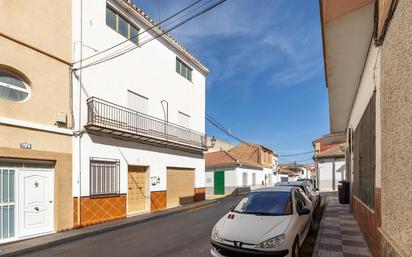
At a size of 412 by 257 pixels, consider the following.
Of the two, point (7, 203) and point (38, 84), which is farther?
point (38, 84)

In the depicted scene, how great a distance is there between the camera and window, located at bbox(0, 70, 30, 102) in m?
9.09

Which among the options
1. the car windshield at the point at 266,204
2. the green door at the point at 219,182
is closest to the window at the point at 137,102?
the car windshield at the point at 266,204

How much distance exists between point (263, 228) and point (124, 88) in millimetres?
10427

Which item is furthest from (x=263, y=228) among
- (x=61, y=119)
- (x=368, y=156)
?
(x=61, y=119)

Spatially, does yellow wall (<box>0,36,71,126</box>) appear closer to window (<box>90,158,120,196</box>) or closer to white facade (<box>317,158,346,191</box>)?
window (<box>90,158,120,196</box>)

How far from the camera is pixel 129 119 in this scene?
13922 millimetres

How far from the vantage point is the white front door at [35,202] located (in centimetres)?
921

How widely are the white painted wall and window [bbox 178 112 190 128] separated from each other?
28 centimetres

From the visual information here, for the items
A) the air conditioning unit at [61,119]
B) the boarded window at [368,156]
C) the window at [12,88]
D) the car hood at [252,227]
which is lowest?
the car hood at [252,227]

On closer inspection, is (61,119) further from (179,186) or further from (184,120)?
(184,120)

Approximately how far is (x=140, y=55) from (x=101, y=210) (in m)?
7.97

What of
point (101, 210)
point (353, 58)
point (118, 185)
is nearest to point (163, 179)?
point (118, 185)

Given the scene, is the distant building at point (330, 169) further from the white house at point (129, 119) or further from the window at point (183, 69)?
the window at point (183, 69)

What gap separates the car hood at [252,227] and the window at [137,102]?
31.6 feet
